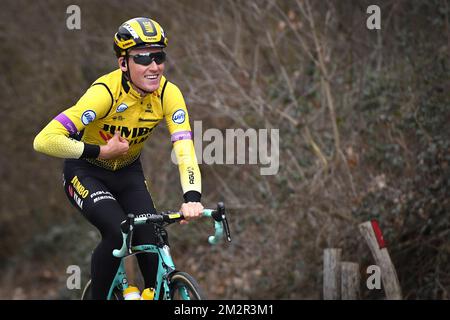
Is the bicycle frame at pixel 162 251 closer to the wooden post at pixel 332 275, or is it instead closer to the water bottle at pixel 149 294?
the water bottle at pixel 149 294

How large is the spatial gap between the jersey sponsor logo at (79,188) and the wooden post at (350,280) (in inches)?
110

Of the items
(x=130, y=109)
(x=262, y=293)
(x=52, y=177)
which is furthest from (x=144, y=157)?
(x=130, y=109)

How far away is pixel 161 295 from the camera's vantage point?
5.72 meters

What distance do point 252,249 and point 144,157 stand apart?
3534mm

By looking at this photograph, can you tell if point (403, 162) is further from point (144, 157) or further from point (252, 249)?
point (144, 157)

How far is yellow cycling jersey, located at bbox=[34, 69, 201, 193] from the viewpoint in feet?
18.8

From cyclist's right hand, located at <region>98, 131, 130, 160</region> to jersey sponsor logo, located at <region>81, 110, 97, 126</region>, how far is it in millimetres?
200

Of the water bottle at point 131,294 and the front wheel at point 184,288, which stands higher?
the water bottle at point 131,294

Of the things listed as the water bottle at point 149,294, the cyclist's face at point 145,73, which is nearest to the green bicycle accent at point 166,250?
the water bottle at point 149,294

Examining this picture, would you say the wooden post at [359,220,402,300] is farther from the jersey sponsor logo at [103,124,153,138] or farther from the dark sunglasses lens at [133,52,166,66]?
the dark sunglasses lens at [133,52,166,66]

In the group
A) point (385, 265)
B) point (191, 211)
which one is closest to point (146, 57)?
point (191, 211)

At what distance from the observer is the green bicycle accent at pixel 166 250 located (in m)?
5.38

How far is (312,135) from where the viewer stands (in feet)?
34.7

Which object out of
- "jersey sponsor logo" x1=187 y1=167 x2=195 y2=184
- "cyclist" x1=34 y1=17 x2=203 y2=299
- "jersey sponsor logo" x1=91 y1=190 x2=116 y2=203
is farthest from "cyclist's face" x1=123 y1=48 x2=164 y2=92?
"jersey sponsor logo" x1=91 y1=190 x2=116 y2=203
